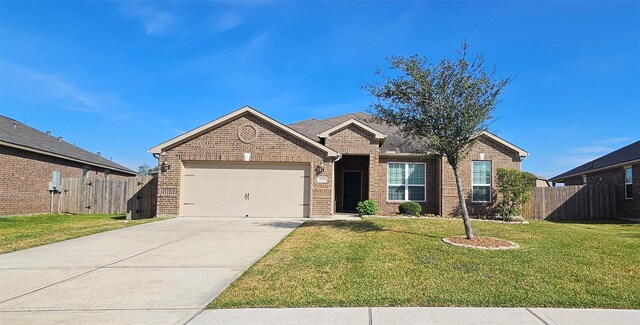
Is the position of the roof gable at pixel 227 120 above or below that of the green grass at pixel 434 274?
above

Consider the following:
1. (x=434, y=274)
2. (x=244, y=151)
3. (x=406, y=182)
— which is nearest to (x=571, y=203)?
(x=406, y=182)

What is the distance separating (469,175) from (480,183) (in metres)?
0.60

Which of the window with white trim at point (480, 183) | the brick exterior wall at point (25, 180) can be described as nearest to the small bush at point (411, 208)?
the window with white trim at point (480, 183)

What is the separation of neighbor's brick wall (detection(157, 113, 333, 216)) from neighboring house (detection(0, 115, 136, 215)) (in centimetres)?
682

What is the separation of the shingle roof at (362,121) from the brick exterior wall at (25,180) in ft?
38.8

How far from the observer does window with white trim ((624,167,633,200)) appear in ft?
56.6

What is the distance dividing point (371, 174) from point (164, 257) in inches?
413

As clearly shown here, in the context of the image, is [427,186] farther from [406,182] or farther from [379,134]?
[379,134]

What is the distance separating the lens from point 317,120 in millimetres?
23859

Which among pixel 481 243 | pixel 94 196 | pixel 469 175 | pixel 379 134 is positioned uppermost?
pixel 379 134

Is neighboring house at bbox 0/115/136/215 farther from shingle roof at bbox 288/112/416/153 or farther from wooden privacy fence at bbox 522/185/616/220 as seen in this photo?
wooden privacy fence at bbox 522/185/616/220

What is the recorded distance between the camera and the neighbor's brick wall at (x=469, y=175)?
54.1 ft

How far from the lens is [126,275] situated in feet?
20.6

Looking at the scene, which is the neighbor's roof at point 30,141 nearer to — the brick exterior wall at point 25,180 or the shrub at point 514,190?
the brick exterior wall at point 25,180
